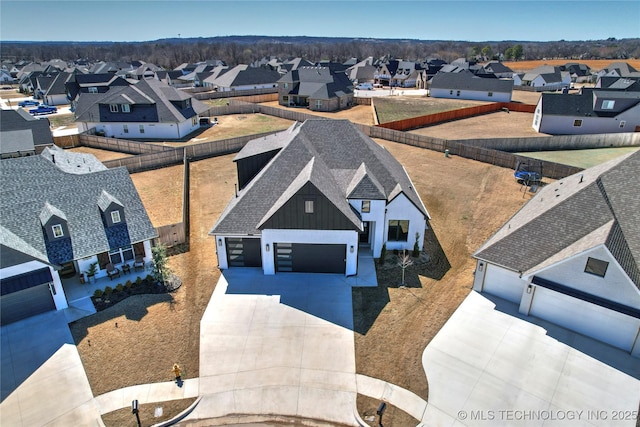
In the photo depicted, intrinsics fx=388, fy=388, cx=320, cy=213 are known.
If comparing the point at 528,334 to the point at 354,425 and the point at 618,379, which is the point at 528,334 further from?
the point at 354,425

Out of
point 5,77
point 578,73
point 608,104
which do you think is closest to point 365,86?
point 608,104

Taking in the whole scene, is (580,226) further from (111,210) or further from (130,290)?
(111,210)

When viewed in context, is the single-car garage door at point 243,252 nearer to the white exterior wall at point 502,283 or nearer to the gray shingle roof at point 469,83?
the white exterior wall at point 502,283

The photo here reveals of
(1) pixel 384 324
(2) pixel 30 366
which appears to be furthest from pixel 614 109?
(2) pixel 30 366

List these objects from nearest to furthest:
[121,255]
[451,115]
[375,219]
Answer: [121,255], [375,219], [451,115]

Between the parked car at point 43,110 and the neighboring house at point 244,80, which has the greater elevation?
the neighboring house at point 244,80

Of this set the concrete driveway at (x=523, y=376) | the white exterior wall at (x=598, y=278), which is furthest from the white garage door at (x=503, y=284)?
the white exterior wall at (x=598, y=278)

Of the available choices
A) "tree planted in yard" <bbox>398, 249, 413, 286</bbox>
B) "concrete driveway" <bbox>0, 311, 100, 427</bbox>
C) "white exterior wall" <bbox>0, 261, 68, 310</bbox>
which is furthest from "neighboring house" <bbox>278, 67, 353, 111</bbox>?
"concrete driveway" <bbox>0, 311, 100, 427</bbox>
